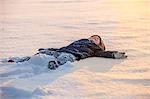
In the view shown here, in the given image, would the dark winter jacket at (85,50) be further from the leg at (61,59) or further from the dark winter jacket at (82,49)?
the leg at (61,59)

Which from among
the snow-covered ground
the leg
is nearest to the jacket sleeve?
the snow-covered ground

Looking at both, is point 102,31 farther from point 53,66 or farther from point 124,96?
point 124,96

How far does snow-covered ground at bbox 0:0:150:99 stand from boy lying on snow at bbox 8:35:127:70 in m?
0.09

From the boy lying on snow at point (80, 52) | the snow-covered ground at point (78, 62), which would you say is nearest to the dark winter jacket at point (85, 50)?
the boy lying on snow at point (80, 52)

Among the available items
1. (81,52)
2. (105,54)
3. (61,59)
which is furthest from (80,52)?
(61,59)

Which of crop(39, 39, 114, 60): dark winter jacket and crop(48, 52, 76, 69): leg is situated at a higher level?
crop(39, 39, 114, 60): dark winter jacket

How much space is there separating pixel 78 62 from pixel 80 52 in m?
0.28

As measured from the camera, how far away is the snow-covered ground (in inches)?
137

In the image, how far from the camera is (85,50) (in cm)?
483

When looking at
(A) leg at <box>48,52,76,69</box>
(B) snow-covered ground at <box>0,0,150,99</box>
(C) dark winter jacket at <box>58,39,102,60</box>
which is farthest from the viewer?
(C) dark winter jacket at <box>58,39,102,60</box>

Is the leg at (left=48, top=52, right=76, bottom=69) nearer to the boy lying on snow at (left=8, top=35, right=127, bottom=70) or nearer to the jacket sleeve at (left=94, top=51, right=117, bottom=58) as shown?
the boy lying on snow at (left=8, top=35, right=127, bottom=70)

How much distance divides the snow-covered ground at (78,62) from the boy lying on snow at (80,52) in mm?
87

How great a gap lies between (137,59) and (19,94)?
172cm

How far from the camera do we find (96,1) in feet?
41.3
